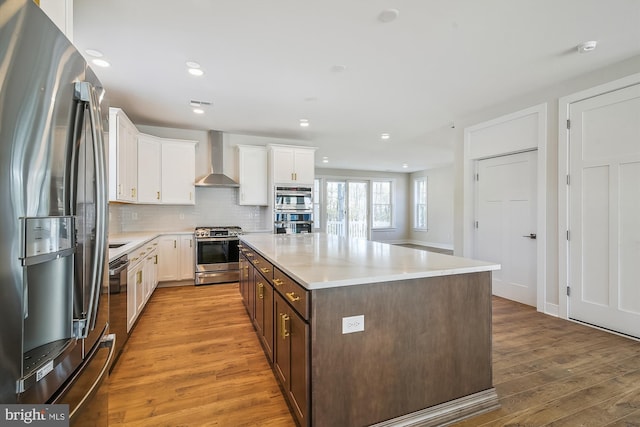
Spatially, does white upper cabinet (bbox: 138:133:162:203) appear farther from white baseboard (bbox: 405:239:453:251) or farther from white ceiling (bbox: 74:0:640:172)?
white baseboard (bbox: 405:239:453:251)

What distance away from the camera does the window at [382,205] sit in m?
10.4

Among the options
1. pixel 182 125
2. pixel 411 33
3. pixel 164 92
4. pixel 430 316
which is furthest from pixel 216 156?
pixel 430 316

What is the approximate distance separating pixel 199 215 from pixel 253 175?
1.22 m

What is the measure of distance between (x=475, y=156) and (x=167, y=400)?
15.1 feet

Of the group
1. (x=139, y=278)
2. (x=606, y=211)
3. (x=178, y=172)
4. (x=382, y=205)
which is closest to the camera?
Result: (x=606, y=211)

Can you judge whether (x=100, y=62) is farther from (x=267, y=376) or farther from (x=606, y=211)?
(x=606, y=211)

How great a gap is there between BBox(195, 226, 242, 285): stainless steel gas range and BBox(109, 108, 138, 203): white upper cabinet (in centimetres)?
116

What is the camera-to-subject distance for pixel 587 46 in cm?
257

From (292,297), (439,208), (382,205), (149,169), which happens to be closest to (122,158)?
(149,169)

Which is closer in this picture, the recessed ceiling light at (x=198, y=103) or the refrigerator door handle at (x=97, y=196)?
the refrigerator door handle at (x=97, y=196)

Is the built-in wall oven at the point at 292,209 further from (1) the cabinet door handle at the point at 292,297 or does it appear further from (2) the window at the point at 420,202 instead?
(2) the window at the point at 420,202

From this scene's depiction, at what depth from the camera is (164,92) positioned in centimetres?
361

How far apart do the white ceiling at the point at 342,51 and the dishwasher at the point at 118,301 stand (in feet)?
6.19

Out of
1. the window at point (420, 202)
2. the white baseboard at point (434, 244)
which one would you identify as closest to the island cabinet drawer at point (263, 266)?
the white baseboard at point (434, 244)
